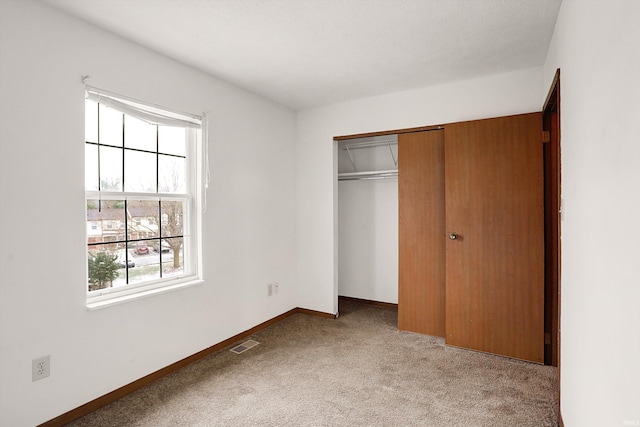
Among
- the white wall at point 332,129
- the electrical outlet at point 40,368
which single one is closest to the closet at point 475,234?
the white wall at point 332,129

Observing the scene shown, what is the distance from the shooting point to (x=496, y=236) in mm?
3082

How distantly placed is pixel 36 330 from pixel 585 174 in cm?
299

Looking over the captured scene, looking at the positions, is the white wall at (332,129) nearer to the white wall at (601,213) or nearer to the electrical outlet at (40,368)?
the white wall at (601,213)

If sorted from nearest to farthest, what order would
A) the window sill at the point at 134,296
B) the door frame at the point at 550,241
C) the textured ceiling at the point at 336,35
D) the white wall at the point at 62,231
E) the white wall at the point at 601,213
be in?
1. the white wall at the point at 601,213
2. the white wall at the point at 62,231
3. the textured ceiling at the point at 336,35
4. the window sill at the point at 134,296
5. the door frame at the point at 550,241

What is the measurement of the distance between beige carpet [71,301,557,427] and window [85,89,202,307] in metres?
0.79

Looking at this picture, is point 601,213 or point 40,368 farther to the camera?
point 40,368

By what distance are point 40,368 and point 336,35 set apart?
2853 millimetres

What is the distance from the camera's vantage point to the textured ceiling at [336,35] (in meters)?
2.13

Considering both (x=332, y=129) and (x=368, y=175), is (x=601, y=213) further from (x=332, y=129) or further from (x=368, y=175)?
(x=368, y=175)

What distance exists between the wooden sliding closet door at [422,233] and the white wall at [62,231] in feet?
6.32

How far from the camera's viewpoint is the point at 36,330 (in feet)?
6.61

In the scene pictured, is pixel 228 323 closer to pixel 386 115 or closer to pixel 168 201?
pixel 168 201

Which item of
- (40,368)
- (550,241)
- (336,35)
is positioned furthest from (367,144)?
(40,368)

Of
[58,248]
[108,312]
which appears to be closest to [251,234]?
[108,312]
